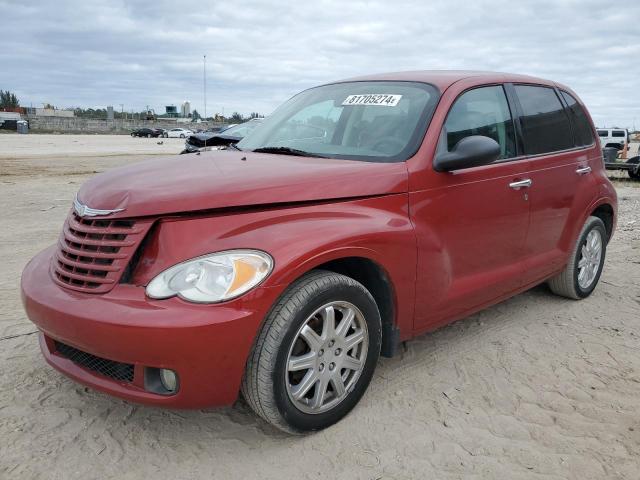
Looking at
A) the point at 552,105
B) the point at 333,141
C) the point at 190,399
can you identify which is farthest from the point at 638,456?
the point at 552,105

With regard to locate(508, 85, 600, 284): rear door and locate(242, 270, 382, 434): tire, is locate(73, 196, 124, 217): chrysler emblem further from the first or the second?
locate(508, 85, 600, 284): rear door

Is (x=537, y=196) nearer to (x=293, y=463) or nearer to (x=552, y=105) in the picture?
(x=552, y=105)

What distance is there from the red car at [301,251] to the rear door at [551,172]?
0.05 m

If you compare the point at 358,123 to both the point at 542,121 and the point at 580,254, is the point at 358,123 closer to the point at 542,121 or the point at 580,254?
the point at 542,121

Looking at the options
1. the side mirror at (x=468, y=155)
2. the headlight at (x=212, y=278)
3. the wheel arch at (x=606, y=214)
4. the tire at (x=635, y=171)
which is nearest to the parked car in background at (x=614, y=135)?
the tire at (x=635, y=171)

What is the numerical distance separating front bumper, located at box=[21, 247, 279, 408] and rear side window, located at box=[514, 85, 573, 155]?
2.45m

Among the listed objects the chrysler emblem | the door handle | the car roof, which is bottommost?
the chrysler emblem

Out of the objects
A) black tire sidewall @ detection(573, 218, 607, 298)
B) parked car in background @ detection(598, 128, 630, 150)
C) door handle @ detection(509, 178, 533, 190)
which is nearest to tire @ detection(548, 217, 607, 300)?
black tire sidewall @ detection(573, 218, 607, 298)

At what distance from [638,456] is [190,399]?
2.03 m

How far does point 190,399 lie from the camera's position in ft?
7.90

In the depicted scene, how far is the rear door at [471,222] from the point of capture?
3150 millimetres

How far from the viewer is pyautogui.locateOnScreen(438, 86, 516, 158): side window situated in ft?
11.1

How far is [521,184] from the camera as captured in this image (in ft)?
12.3

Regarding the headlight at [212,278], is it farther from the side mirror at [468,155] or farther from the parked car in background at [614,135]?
the parked car in background at [614,135]
